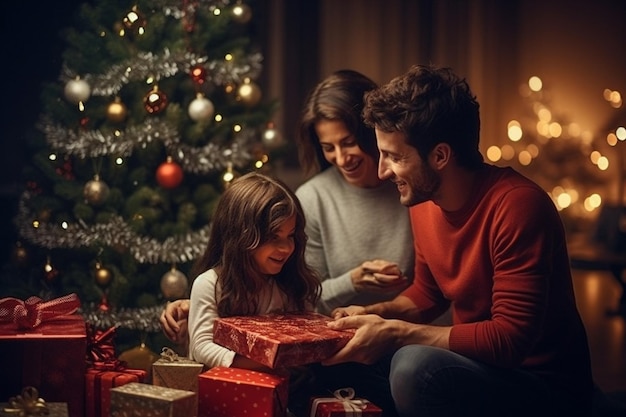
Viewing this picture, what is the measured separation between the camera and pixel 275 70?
20.1 feet

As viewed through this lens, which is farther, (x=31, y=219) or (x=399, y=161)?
(x=31, y=219)

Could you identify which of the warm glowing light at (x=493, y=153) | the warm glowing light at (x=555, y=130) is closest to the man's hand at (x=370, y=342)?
the warm glowing light at (x=493, y=153)

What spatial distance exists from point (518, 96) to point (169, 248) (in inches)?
201

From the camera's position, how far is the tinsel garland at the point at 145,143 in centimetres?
371

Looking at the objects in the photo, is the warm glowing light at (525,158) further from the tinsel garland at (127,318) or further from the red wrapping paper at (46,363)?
the red wrapping paper at (46,363)

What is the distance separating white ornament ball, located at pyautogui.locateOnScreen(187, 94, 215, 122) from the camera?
147 inches

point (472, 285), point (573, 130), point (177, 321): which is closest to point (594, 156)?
point (573, 130)

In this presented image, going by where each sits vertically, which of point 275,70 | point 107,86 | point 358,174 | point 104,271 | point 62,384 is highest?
point 275,70

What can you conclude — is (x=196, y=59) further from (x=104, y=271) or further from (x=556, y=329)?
(x=556, y=329)

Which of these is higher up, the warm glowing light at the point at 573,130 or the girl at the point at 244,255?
the warm glowing light at the point at 573,130

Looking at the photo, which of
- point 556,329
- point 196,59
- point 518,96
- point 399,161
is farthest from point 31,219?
point 518,96

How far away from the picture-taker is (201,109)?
374cm

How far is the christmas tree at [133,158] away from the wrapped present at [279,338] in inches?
39.7

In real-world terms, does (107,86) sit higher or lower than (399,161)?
higher
